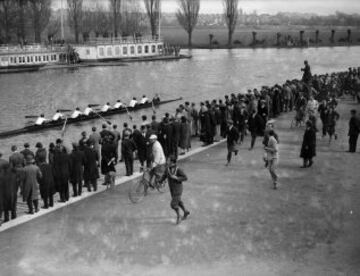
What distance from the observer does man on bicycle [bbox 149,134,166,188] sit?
13.7m

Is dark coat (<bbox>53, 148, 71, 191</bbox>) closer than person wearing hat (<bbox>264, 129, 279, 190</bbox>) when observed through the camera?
Yes

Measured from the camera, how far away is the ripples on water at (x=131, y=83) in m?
38.4

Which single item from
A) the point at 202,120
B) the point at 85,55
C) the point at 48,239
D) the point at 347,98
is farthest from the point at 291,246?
the point at 85,55

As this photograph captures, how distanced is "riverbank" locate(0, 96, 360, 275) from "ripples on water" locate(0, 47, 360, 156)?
1419 cm

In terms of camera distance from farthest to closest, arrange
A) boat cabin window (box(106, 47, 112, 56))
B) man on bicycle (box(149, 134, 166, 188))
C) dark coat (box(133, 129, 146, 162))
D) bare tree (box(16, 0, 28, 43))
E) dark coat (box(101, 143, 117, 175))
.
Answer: boat cabin window (box(106, 47, 112, 56))
bare tree (box(16, 0, 28, 43))
dark coat (box(133, 129, 146, 162))
dark coat (box(101, 143, 117, 175))
man on bicycle (box(149, 134, 166, 188))

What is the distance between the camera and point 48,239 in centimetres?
1122

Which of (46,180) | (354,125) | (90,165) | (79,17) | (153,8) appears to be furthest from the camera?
(153,8)

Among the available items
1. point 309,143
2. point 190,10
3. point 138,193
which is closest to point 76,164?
point 138,193

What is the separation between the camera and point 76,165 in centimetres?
1373

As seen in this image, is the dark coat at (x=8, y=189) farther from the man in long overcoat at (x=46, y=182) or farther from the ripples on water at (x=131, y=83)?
the ripples on water at (x=131, y=83)

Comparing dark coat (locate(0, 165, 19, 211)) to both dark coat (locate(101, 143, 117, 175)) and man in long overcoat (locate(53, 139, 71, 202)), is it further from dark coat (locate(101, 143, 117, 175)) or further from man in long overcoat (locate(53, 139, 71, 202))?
dark coat (locate(101, 143, 117, 175))

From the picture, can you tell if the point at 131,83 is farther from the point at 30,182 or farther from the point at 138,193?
the point at 30,182

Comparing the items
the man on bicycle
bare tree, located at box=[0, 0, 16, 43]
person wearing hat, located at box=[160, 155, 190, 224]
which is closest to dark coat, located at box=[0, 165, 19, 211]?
the man on bicycle

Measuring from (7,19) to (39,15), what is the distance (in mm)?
4632
